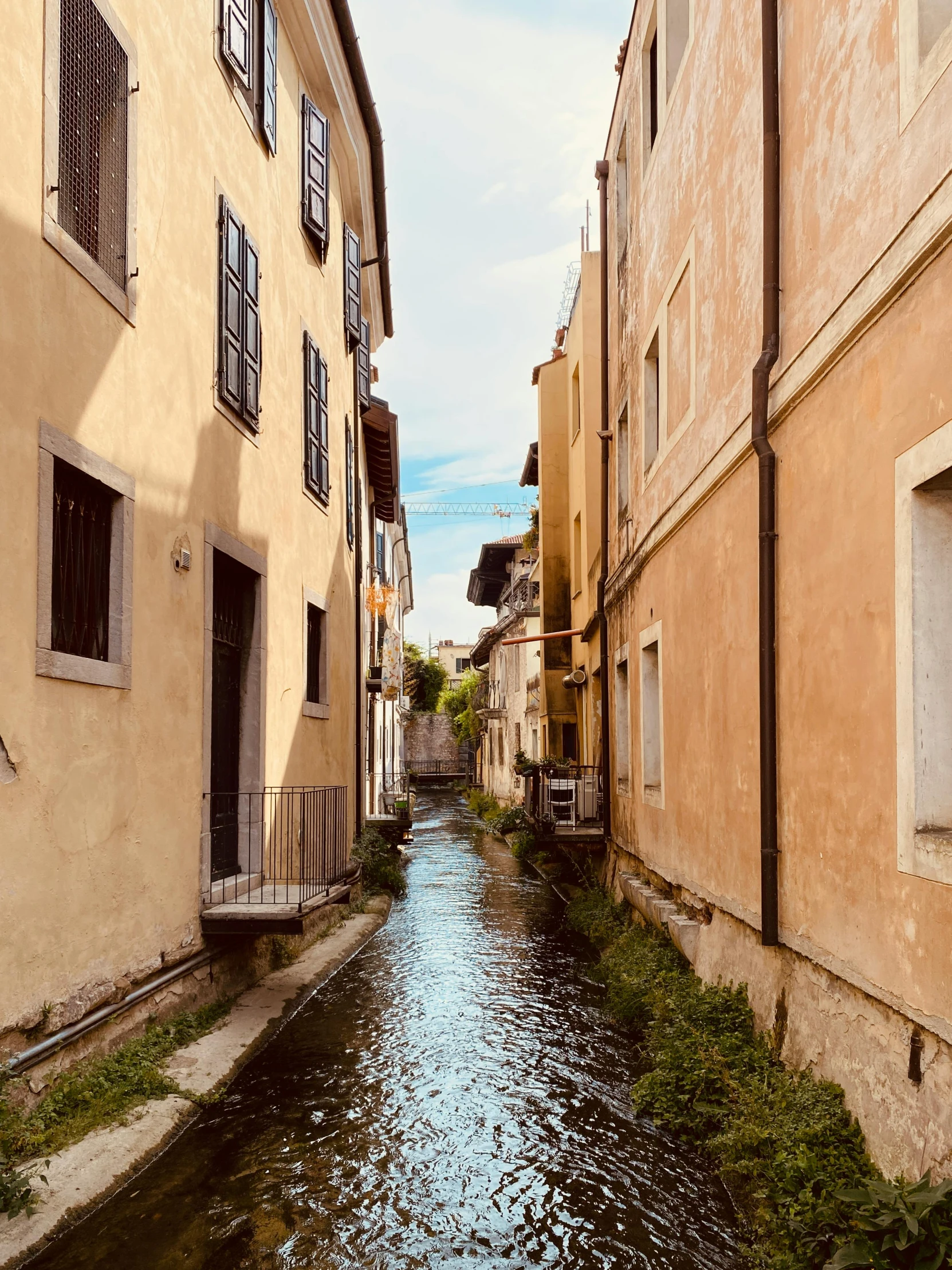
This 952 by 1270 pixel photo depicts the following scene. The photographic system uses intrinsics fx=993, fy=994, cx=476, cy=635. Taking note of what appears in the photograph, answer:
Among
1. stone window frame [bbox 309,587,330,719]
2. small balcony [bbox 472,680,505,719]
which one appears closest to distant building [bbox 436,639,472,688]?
small balcony [bbox 472,680,505,719]

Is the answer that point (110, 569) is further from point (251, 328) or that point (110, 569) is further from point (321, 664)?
point (321, 664)

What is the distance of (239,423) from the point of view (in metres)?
8.81

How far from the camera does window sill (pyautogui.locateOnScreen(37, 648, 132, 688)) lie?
17.2ft

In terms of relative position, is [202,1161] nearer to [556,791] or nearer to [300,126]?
[556,791]

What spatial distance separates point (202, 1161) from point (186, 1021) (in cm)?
179

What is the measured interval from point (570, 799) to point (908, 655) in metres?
10.4

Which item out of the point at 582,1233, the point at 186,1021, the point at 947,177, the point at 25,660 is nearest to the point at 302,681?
the point at 186,1021

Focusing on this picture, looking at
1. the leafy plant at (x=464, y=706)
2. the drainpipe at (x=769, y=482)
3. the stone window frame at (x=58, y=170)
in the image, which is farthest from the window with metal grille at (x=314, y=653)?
the leafy plant at (x=464, y=706)

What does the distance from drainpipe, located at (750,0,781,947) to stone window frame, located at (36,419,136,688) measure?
13.2ft

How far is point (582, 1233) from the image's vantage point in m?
4.63

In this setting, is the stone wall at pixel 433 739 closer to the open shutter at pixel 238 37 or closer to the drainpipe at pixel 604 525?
the drainpipe at pixel 604 525

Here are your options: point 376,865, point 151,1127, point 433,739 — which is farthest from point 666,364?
point 433,739

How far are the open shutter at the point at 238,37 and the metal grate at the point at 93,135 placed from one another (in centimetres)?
229

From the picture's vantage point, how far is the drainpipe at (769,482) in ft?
19.8
